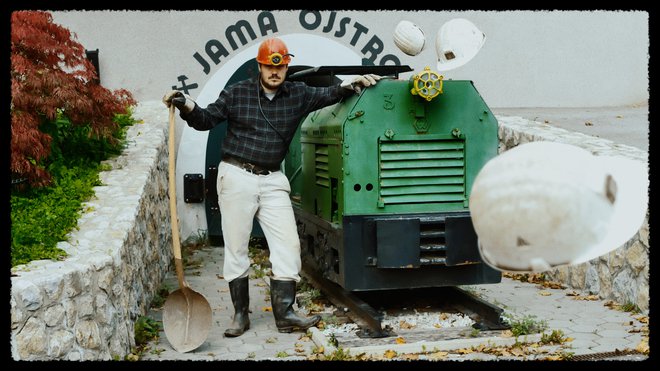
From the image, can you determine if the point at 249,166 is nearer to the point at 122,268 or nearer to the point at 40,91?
the point at 122,268

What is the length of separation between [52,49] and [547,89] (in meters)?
6.63

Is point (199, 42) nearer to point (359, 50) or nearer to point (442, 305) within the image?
point (359, 50)

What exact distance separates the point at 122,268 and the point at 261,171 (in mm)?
1321

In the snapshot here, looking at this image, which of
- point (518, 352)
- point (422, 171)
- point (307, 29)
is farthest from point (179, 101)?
point (307, 29)

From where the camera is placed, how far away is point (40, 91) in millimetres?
6871

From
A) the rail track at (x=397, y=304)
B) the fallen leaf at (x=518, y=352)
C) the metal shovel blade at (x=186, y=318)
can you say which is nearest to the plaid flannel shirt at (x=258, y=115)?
the metal shovel blade at (x=186, y=318)

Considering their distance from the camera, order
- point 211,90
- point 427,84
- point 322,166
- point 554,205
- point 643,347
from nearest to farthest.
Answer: point 554,205 → point 643,347 → point 427,84 → point 322,166 → point 211,90

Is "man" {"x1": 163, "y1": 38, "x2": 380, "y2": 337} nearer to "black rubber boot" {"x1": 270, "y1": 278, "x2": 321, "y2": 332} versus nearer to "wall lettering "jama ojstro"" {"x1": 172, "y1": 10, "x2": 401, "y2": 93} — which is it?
"black rubber boot" {"x1": 270, "y1": 278, "x2": 321, "y2": 332}

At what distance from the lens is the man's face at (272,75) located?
6.38 meters

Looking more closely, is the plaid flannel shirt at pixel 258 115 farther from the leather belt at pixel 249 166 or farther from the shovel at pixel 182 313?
the shovel at pixel 182 313

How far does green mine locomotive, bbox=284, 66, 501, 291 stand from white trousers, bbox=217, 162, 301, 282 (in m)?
0.37

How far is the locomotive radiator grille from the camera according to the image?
6.15 m

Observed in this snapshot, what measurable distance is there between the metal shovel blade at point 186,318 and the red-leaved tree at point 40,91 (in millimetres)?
1585

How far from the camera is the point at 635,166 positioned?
191 cm
